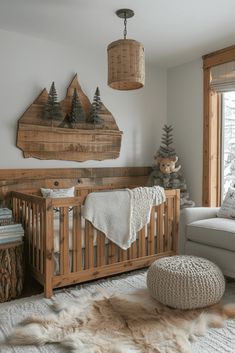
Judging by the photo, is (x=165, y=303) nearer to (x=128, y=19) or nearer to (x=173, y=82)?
(x=128, y=19)

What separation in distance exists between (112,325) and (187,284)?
523 millimetres

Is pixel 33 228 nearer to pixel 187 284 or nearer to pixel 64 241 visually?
pixel 64 241

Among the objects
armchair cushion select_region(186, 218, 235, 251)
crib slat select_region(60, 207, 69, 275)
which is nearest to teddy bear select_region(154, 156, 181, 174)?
armchair cushion select_region(186, 218, 235, 251)

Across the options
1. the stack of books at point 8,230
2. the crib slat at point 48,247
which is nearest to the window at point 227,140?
the crib slat at point 48,247

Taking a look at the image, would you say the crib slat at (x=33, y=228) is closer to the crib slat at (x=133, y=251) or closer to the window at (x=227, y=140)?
the crib slat at (x=133, y=251)

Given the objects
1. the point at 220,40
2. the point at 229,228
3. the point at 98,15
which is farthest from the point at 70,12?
the point at 229,228

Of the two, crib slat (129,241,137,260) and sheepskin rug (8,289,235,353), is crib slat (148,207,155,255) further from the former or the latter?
sheepskin rug (8,289,235,353)

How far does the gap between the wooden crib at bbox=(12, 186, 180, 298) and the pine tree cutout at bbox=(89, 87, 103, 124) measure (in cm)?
105

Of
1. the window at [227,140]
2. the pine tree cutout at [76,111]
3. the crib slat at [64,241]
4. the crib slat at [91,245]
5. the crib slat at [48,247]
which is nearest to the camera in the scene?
the crib slat at [48,247]

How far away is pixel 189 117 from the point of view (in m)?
3.70

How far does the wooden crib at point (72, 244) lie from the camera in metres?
2.26

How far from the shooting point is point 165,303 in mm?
2029

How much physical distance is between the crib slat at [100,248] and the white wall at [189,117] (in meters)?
1.53

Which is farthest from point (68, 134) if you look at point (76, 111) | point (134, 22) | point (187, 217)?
point (187, 217)
